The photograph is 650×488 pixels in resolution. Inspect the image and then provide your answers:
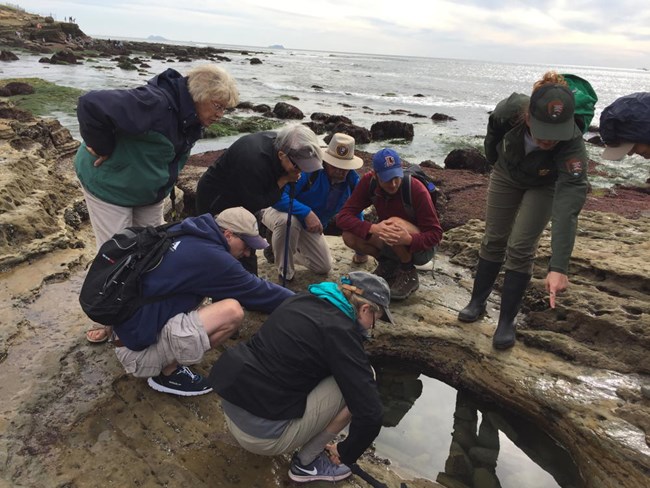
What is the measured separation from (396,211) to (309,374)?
2418mm

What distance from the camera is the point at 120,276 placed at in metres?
2.67

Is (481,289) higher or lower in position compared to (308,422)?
higher

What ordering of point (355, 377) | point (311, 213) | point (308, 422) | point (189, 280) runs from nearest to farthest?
point (355, 377), point (308, 422), point (189, 280), point (311, 213)

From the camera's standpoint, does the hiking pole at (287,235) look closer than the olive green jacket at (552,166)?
No

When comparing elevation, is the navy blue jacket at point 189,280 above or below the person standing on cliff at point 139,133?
below

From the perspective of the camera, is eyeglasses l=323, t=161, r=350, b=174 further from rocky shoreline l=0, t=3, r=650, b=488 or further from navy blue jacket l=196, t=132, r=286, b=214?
rocky shoreline l=0, t=3, r=650, b=488

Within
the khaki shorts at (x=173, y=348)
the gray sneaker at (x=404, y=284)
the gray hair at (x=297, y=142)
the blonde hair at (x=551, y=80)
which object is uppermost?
the blonde hair at (x=551, y=80)

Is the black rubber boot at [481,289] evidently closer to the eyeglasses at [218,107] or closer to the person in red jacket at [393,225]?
the person in red jacket at [393,225]

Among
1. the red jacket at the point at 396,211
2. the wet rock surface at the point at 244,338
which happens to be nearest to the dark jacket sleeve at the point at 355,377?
the wet rock surface at the point at 244,338

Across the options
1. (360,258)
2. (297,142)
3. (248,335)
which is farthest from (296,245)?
(297,142)

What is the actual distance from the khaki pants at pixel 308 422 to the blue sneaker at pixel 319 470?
0.18 meters

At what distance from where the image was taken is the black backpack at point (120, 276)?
265 centimetres

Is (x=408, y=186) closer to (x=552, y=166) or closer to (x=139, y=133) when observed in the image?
(x=552, y=166)

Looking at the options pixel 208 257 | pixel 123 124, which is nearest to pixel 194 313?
pixel 208 257
